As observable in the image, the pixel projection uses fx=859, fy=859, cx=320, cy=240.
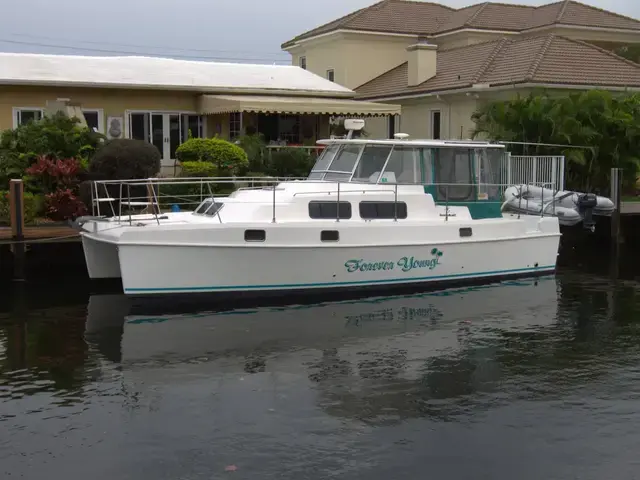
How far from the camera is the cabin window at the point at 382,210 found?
15.8m

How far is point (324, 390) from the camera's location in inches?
424

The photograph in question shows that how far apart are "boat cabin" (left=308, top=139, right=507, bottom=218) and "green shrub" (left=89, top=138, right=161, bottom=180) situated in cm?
507

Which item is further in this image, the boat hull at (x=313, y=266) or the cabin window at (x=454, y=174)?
the cabin window at (x=454, y=174)

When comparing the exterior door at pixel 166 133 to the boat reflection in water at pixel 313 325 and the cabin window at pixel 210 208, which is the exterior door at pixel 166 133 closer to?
the cabin window at pixel 210 208

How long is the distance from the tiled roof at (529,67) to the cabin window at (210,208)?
15.0m

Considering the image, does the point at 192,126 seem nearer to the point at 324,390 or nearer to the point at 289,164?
the point at 289,164

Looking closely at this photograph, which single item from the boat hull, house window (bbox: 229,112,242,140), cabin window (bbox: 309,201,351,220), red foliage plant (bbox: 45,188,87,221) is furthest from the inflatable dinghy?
house window (bbox: 229,112,242,140)

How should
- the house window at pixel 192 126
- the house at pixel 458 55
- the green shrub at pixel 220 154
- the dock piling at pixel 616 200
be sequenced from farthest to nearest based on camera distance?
1. the house at pixel 458 55
2. the house window at pixel 192 126
3. the green shrub at pixel 220 154
4. the dock piling at pixel 616 200

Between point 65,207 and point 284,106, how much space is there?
914 centimetres

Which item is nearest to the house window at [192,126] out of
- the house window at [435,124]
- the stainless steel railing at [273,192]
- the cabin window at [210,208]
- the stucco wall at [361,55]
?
the stainless steel railing at [273,192]

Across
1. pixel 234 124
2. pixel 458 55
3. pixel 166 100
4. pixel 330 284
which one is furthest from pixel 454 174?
pixel 458 55

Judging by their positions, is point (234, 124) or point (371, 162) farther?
point (234, 124)

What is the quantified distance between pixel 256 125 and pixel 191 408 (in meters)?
20.2

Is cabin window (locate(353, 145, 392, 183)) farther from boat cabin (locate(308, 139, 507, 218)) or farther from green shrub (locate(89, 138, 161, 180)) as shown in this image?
green shrub (locate(89, 138, 161, 180))
